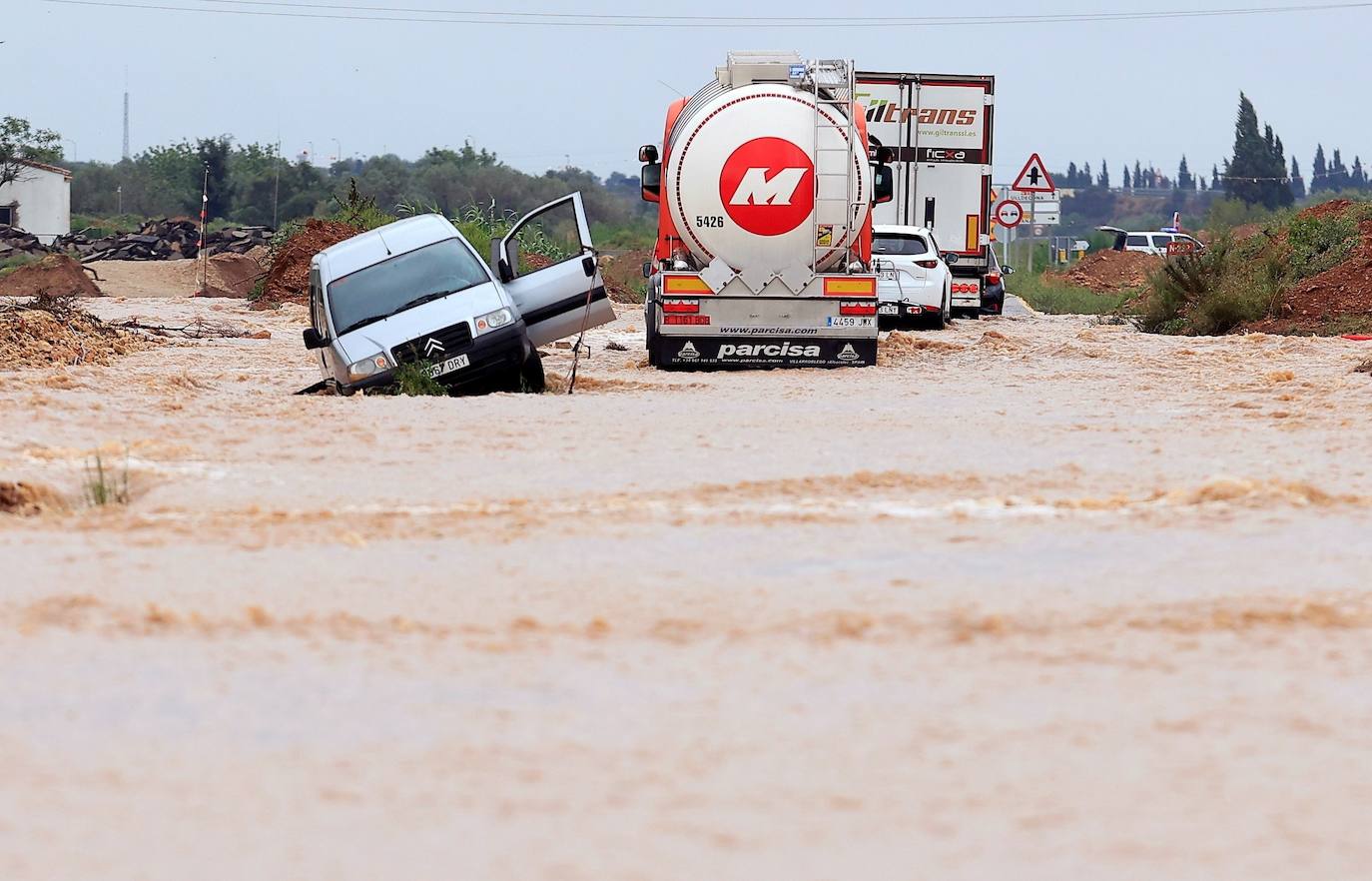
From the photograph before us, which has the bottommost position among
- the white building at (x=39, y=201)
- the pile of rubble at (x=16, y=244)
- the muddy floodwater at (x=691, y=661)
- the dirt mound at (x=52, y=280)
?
the muddy floodwater at (x=691, y=661)

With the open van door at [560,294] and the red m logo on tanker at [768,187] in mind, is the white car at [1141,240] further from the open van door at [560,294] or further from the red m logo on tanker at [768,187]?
the open van door at [560,294]

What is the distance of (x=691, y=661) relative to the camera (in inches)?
217

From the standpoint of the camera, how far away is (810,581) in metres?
6.78

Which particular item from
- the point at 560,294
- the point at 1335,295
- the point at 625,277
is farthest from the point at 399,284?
the point at 625,277

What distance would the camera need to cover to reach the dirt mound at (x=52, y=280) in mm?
40125

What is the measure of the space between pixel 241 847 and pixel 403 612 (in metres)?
2.33

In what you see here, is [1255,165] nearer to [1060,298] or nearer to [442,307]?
[1060,298]

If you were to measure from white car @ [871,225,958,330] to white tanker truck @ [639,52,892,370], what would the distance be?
7923mm

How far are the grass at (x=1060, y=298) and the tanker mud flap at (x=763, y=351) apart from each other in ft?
49.5

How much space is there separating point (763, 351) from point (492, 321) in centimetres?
456

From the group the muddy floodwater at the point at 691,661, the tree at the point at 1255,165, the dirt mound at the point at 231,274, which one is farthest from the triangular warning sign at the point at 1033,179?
the tree at the point at 1255,165

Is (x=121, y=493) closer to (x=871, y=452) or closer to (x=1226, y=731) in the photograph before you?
(x=871, y=452)

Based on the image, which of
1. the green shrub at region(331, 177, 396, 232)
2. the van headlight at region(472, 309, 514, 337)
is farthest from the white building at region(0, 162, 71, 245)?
the van headlight at region(472, 309, 514, 337)

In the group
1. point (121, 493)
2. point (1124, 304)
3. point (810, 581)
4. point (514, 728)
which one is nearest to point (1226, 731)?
point (514, 728)
